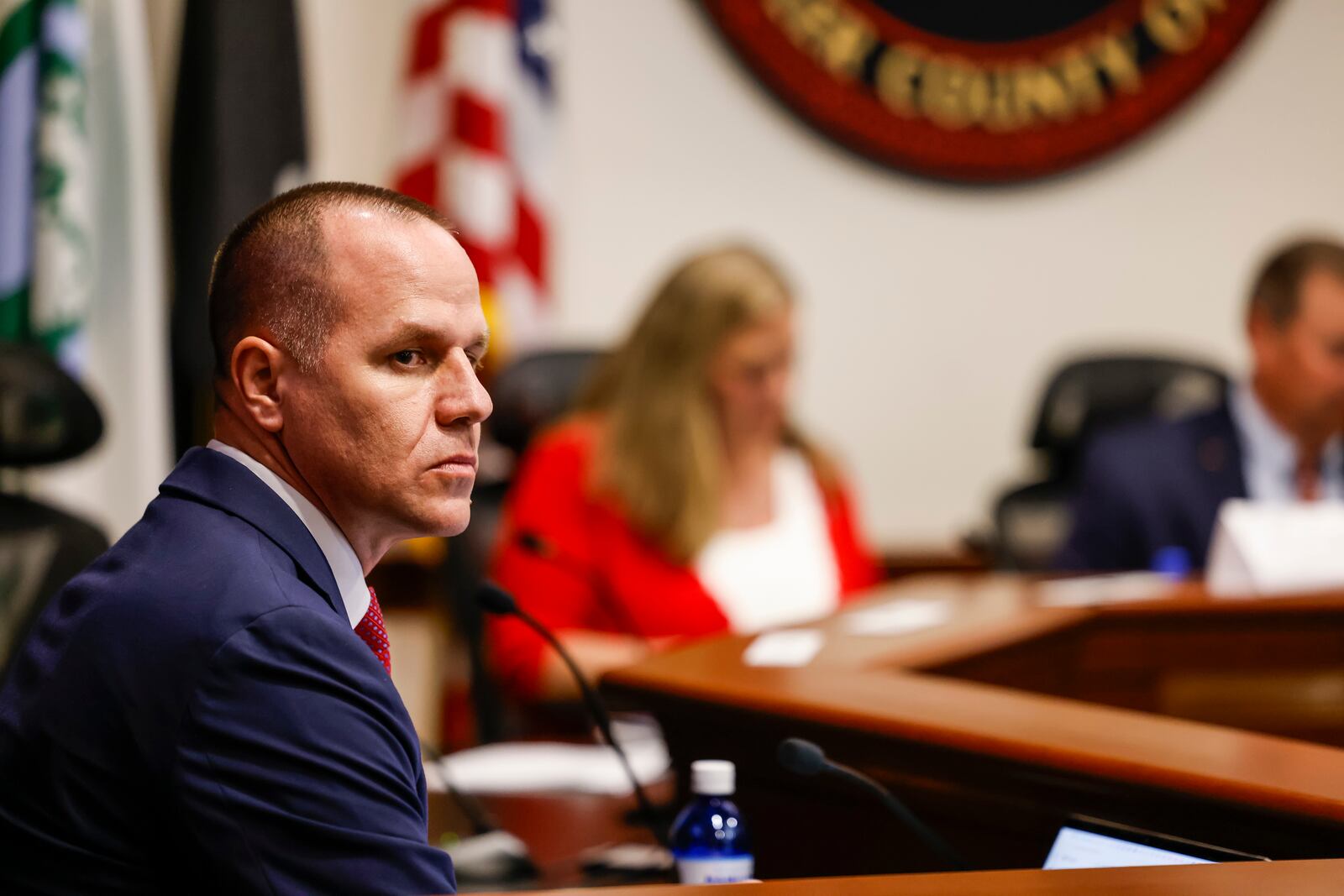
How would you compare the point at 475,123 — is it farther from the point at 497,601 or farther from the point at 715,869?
the point at 715,869

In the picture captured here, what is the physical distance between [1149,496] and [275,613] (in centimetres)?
244

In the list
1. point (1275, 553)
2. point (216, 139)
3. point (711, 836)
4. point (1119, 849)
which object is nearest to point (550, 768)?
point (711, 836)

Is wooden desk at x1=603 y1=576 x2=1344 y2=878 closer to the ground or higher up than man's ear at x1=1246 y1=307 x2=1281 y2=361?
closer to the ground

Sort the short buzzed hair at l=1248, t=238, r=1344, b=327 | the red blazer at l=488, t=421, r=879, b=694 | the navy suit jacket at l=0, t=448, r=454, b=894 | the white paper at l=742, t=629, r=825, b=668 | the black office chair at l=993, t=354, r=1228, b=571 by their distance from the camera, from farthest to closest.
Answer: the black office chair at l=993, t=354, r=1228, b=571 → the short buzzed hair at l=1248, t=238, r=1344, b=327 → the red blazer at l=488, t=421, r=879, b=694 → the white paper at l=742, t=629, r=825, b=668 → the navy suit jacket at l=0, t=448, r=454, b=894

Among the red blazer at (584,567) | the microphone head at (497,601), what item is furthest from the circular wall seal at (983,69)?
the microphone head at (497,601)

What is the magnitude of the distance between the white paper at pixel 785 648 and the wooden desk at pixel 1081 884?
81 cm

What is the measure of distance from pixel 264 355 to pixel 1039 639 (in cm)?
136

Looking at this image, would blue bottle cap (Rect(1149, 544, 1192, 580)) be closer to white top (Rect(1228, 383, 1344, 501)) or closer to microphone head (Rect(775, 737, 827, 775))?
white top (Rect(1228, 383, 1344, 501))

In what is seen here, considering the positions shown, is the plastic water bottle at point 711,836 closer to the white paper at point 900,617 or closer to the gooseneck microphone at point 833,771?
the gooseneck microphone at point 833,771

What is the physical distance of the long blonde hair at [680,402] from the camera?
258 centimetres

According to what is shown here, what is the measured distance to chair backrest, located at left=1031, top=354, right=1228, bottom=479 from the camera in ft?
10.5

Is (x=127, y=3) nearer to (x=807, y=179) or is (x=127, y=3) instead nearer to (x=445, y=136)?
(x=445, y=136)

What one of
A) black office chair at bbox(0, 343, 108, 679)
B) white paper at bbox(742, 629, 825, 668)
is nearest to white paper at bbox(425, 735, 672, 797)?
white paper at bbox(742, 629, 825, 668)

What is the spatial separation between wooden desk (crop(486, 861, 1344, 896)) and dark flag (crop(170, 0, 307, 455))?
2002 millimetres
